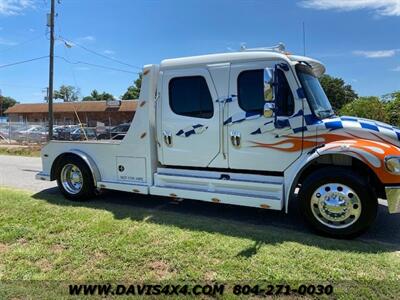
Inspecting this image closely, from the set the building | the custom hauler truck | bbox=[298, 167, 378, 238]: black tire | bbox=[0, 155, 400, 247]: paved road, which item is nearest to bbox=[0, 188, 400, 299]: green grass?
bbox=[298, 167, 378, 238]: black tire

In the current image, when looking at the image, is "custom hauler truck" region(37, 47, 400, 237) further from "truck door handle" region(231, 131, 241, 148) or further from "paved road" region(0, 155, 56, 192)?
"paved road" region(0, 155, 56, 192)

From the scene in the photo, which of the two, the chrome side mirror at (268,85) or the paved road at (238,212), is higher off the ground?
the chrome side mirror at (268,85)

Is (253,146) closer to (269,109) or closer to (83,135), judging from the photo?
(269,109)

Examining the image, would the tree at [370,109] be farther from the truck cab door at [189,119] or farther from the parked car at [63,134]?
the parked car at [63,134]

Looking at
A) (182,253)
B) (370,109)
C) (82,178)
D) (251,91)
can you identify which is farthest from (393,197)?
(370,109)

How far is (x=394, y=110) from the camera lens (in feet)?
51.9

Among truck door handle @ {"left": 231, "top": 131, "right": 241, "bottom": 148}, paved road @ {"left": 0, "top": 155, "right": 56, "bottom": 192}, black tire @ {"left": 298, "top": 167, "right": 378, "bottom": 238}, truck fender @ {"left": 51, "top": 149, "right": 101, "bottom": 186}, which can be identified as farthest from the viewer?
paved road @ {"left": 0, "top": 155, "right": 56, "bottom": 192}

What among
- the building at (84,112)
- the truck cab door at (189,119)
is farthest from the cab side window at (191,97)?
the building at (84,112)

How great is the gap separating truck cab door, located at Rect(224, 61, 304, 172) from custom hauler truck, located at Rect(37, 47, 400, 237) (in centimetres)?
1

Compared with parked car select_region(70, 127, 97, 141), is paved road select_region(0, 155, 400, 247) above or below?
below

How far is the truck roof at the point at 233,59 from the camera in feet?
18.3

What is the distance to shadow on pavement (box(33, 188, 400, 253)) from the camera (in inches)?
193

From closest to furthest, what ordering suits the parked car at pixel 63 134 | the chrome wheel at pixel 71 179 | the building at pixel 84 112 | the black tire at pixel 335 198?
the black tire at pixel 335 198 → the chrome wheel at pixel 71 179 → the parked car at pixel 63 134 → the building at pixel 84 112

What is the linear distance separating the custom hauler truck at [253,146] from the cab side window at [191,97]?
0.02 m
